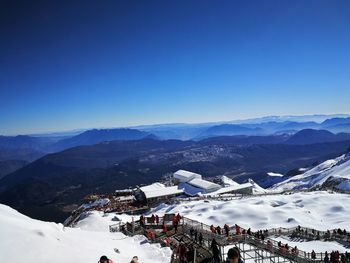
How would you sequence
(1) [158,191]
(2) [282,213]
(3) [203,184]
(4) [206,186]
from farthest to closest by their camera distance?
(3) [203,184], (4) [206,186], (1) [158,191], (2) [282,213]

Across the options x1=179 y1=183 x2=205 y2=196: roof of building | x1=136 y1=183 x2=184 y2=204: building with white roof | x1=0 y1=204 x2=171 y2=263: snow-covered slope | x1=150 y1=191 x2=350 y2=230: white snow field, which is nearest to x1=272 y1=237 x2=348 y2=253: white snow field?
x1=150 y1=191 x2=350 y2=230: white snow field

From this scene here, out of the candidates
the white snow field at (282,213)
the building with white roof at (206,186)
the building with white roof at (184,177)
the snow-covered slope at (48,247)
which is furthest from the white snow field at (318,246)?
the building with white roof at (184,177)

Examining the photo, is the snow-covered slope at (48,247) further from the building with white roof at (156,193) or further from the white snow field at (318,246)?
the building with white roof at (156,193)

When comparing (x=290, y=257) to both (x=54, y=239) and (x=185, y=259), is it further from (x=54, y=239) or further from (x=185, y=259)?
(x=54, y=239)

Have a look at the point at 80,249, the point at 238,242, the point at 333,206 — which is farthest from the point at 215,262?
the point at 333,206

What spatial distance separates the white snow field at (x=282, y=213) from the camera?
39969 mm

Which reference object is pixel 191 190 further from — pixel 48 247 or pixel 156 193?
pixel 48 247

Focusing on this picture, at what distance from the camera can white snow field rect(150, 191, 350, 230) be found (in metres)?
40.0

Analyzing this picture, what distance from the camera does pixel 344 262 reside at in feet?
73.5

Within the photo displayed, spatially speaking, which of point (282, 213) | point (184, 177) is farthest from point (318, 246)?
point (184, 177)

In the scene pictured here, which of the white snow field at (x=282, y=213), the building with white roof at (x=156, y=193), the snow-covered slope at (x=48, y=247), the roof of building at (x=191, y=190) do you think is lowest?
the roof of building at (x=191, y=190)

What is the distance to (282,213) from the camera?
Result: 1732 inches

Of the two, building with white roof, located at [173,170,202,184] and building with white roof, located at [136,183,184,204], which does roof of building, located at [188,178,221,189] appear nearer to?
building with white roof, located at [136,183,184,204]

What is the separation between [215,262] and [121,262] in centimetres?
525
